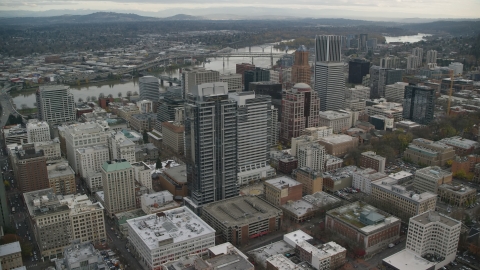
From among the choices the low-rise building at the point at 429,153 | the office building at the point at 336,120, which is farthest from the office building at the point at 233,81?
the low-rise building at the point at 429,153

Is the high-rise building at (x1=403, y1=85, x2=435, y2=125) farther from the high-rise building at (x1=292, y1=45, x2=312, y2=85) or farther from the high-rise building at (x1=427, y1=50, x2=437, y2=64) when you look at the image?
the high-rise building at (x1=427, y1=50, x2=437, y2=64)

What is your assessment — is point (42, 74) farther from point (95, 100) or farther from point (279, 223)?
point (279, 223)

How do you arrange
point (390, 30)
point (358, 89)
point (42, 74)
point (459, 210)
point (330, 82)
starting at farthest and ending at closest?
point (390, 30) < point (42, 74) < point (358, 89) < point (330, 82) < point (459, 210)

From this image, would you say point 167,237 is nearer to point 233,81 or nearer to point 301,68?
point 233,81

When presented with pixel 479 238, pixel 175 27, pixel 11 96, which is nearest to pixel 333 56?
pixel 479 238

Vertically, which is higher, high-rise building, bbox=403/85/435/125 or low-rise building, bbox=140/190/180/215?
high-rise building, bbox=403/85/435/125

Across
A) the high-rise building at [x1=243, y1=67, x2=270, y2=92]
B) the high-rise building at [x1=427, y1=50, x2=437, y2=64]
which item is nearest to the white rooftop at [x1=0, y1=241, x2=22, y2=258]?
the high-rise building at [x1=243, y1=67, x2=270, y2=92]
